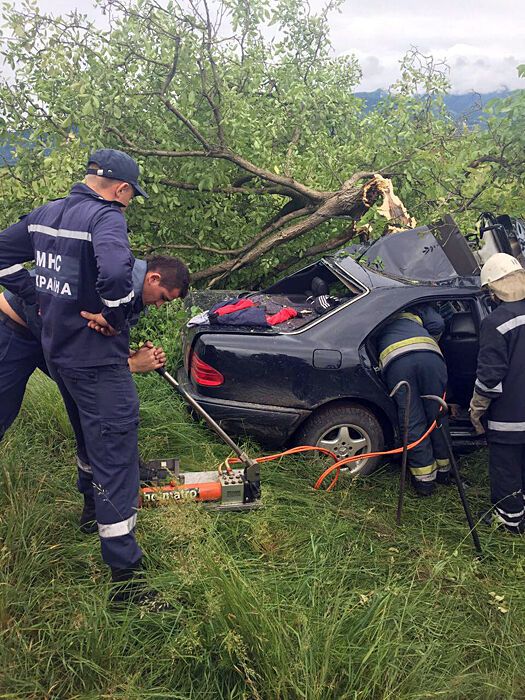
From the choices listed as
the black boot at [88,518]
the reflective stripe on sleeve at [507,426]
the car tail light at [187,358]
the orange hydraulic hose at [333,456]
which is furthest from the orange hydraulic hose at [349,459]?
the black boot at [88,518]

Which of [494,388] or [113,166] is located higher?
[113,166]

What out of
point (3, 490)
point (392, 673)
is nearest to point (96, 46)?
point (3, 490)

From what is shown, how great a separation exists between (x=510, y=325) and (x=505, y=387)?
36cm

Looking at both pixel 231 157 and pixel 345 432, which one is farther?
pixel 231 157

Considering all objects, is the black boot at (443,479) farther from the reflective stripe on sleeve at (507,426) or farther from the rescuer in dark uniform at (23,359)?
the rescuer in dark uniform at (23,359)

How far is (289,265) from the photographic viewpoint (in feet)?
20.1

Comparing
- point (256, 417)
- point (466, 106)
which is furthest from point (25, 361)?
point (466, 106)

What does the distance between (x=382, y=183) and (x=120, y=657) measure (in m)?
4.64

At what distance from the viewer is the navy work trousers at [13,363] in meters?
2.73

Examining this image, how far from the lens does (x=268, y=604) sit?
6.73 feet

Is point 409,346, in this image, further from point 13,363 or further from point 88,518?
point 13,363

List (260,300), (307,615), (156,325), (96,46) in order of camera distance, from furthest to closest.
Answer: (156,325) < (96,46) < (260,300) < (307,615)

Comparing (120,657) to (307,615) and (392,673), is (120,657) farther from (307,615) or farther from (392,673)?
(392,673)

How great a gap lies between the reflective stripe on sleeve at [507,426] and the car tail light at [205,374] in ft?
5.50
